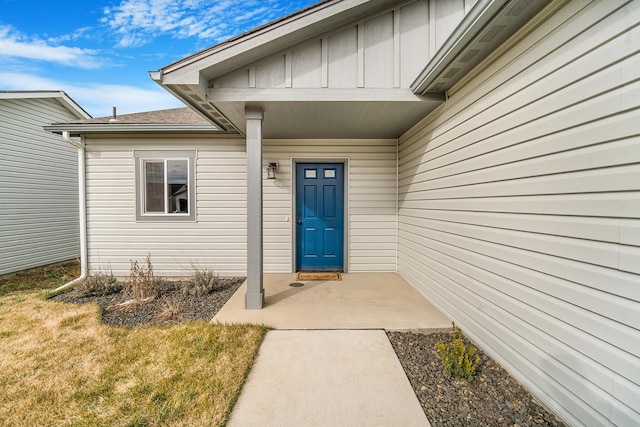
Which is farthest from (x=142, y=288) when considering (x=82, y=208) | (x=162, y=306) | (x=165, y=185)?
(x=82, y=208)

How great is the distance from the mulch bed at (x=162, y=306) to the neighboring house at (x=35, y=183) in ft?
11.0

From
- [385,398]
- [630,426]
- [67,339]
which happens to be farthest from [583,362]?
[67,339]

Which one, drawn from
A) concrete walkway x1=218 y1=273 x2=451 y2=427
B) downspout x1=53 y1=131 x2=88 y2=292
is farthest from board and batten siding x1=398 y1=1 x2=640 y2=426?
downspout x1=53 y1=131 x2=88 y2=292

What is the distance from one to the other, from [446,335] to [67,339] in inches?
151

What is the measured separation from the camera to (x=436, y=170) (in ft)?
12.2

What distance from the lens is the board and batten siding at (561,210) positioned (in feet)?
4.81

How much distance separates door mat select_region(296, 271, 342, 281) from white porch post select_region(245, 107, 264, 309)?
1531 millimetres

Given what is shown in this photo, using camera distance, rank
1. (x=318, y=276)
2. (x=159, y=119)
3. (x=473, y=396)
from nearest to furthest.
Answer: (x=473, y=396), (x=318, y=276), (x=159, y=119)

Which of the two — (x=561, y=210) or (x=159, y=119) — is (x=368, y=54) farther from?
(x=159, y=119)

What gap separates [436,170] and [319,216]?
2464 millimetres

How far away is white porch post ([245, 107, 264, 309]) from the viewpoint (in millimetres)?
3611

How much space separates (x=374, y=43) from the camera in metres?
3.30

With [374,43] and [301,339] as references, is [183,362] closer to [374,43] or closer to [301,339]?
[301,339]

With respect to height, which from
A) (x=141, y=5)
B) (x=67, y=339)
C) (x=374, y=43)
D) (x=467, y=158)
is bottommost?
(x=67, y=339)
